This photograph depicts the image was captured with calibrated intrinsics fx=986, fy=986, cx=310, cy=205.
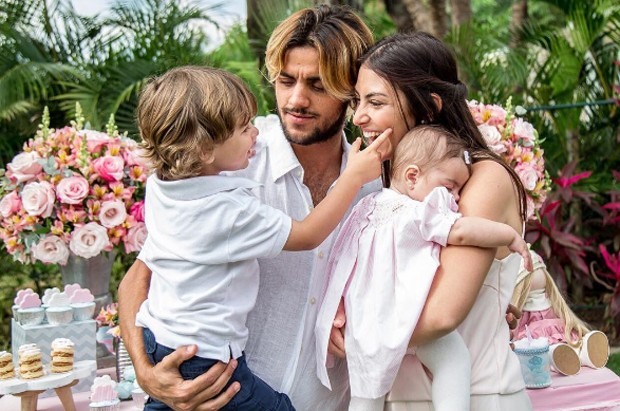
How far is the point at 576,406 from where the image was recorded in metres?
3.59

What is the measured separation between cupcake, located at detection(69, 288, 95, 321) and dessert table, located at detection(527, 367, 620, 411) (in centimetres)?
163

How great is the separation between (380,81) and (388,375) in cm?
84

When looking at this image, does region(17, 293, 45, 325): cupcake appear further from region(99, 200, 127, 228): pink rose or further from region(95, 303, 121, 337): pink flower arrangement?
region(99, 200, 127, 228): pink rose

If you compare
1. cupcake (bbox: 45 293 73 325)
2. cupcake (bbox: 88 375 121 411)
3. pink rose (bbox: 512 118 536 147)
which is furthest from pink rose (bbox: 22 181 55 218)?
pink rose (bbox: 512 118 536 147)

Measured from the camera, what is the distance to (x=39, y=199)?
152 inches

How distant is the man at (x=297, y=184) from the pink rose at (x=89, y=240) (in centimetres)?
62

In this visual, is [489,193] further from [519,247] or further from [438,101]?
[438,101]

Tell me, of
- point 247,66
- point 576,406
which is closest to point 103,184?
point 576,406

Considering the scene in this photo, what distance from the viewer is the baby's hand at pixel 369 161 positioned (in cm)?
274

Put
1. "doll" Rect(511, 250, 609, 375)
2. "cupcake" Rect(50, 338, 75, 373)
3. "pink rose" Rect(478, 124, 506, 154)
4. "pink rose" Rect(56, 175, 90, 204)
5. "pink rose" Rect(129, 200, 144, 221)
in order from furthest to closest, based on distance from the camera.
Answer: "pink rose" Rect(478, 124, 506, 154) < "pink rose" Rect(129, 200, 144, 221) < "pink rose" Rect(56, 175, 90, 204) < "doll" Rect(511, 250, 609, 375) < "cupcake" Rect(50, 338, 75, 373)

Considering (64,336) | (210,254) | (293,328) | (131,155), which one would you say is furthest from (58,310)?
(210,254)

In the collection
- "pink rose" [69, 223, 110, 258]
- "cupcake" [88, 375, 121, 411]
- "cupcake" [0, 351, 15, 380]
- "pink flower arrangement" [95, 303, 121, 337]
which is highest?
"pink rose" [69, 223, 110, 258]

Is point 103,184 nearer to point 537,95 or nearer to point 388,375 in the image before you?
point 388,375

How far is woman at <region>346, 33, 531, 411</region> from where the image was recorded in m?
2.57
